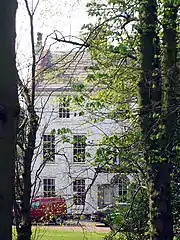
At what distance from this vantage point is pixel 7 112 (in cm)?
225

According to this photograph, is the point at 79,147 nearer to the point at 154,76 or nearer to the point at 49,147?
the point at 49,147

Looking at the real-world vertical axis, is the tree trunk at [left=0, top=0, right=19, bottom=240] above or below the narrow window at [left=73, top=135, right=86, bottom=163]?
above

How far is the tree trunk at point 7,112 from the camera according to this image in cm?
222

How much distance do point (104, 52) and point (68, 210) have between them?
3.03m

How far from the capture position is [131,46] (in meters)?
9.22

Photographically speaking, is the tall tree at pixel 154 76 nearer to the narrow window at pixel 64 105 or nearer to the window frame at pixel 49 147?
the narrow window at pixel 64 105

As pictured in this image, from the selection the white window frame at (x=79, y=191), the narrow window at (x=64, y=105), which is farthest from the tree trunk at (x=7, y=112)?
the white window frame at (x=79, y=191)

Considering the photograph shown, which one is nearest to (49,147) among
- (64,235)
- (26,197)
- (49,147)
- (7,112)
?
(49,147)

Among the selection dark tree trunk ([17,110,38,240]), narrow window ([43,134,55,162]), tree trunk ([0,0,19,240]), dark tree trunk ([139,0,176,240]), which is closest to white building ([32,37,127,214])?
narrow window ([43,134,55,162])

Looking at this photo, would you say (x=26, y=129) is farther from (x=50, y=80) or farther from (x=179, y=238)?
(x=179, y=238)

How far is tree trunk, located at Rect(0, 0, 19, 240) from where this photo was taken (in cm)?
222

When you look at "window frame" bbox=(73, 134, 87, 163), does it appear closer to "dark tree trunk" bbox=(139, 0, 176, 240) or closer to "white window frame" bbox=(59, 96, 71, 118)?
"white window frame" bbox=(59, 96, 71, 118)

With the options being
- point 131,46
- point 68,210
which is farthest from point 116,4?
point 68,210

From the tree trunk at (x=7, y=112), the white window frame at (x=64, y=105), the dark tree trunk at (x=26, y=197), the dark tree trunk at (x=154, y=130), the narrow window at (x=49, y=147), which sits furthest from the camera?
the white window frame at (x=64, y=105)
